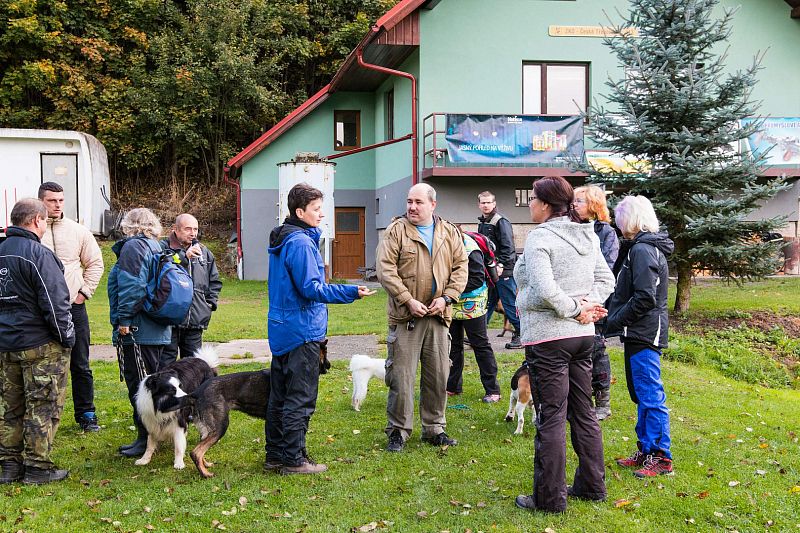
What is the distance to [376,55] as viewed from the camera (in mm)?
18625

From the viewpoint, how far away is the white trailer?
15211 mm

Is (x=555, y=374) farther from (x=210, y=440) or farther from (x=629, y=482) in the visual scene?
(x=210, y=440)

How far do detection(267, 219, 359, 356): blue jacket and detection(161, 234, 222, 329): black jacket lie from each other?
1.38 meters

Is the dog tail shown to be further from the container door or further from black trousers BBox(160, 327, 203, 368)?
the container door

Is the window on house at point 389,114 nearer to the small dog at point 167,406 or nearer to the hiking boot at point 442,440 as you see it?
the hiking boot at point 442,440

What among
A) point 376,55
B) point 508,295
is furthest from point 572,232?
point 376,55

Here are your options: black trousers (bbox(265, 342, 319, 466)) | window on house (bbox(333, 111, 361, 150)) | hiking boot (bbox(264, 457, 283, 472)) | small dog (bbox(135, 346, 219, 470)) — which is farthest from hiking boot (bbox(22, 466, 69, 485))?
window on house (bbox(333, 111, 361, 150))

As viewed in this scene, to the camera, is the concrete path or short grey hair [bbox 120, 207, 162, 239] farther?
the concrete path

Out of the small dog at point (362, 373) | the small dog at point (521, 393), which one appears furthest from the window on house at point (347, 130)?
the small dog at point (521, 393)

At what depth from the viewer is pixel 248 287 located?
1952cm

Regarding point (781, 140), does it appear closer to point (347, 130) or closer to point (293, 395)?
point (347, 130)

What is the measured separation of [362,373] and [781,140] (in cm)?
1462

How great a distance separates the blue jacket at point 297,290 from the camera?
4750 mm

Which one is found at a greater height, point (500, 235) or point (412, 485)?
point (500, 235)
